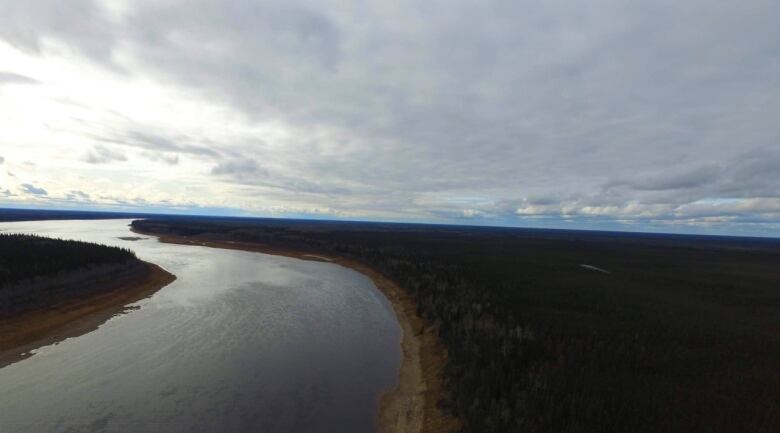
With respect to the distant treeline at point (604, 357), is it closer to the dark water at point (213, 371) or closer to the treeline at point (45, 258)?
the dark water at point (213, 371)

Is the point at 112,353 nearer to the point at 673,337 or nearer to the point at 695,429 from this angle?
the point at 695,429

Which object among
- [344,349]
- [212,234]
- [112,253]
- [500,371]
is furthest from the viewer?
[212,234]

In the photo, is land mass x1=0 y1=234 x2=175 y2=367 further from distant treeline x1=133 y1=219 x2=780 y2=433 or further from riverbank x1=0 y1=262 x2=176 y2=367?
distant treeline x1=133 y1=219 x2=780 y2=433

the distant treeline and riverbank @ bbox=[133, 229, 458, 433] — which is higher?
the distant treeline

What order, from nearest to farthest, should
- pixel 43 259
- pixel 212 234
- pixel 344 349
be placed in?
pixel 344 349
pixel 43 259
pixel 212 234

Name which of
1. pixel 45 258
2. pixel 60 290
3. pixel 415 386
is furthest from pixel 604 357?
pixel 45 258

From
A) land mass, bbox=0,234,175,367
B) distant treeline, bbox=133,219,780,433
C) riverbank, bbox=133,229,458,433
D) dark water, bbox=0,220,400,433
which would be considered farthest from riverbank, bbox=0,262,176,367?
distant treeline, bbox=133,219,780,433

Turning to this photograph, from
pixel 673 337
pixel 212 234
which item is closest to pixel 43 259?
pixel 673 337
